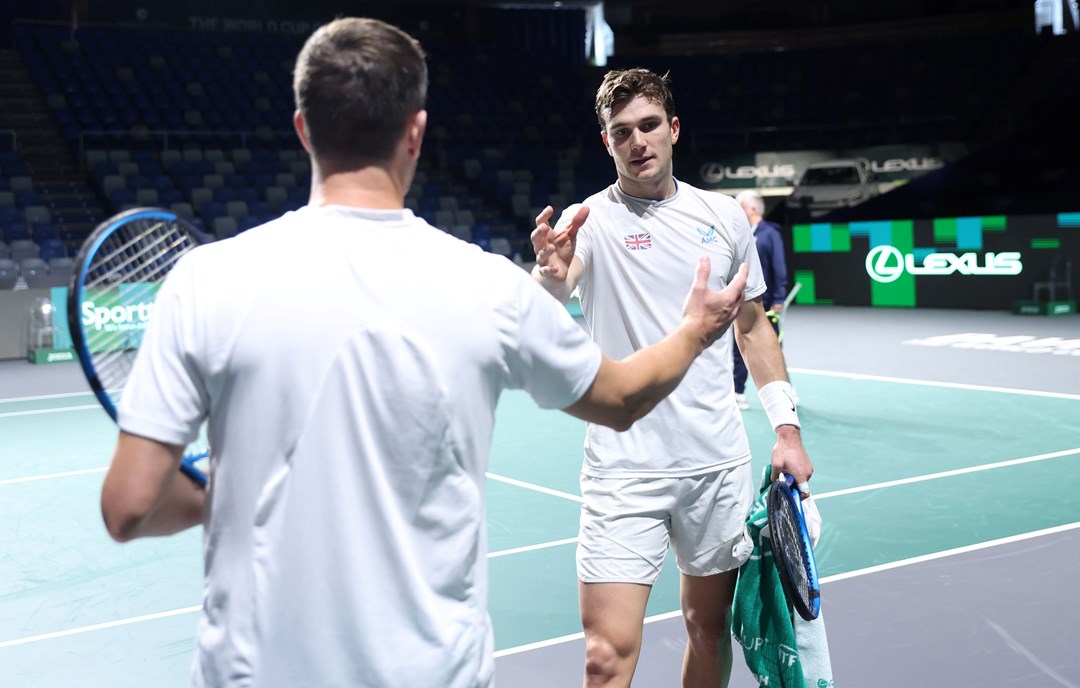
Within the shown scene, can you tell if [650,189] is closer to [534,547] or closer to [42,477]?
[534,547]

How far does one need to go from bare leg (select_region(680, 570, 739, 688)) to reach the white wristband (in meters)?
0.46

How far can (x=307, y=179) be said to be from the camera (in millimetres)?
21156

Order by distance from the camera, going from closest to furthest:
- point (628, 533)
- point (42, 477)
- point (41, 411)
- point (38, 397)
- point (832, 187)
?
point (628, 533)
point (42, 477)
point (41, 411)
point (38, 397)
point (832, 187)

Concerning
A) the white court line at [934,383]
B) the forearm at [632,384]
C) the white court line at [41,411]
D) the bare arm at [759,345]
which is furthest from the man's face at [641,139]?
the white court line at [41,411]

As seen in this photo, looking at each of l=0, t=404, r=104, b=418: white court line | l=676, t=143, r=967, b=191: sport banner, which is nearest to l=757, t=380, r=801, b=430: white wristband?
l=0, t=404, r=104, b=418: white court line

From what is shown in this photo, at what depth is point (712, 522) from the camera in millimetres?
3514

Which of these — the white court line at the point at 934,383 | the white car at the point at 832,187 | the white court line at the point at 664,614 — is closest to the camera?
the white court line at the point at 664,614

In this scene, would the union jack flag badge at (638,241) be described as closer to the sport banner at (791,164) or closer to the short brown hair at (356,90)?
Answer: the short brown hair at (356,90)

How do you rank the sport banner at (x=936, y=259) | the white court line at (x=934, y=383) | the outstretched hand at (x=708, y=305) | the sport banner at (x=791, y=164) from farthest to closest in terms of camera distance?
the sport banner at (x=791, y=164), the sport banner at (x=936, y=259), the white court line at (x=934, y=383), the outstretched hand at (x=708, y=305)

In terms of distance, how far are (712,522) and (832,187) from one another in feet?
70.9

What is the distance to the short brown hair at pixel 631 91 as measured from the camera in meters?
3.62

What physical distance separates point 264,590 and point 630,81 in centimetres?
224

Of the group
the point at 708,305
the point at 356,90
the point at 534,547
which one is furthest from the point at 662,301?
the point at 534,547

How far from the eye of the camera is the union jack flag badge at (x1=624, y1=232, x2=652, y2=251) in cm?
359
